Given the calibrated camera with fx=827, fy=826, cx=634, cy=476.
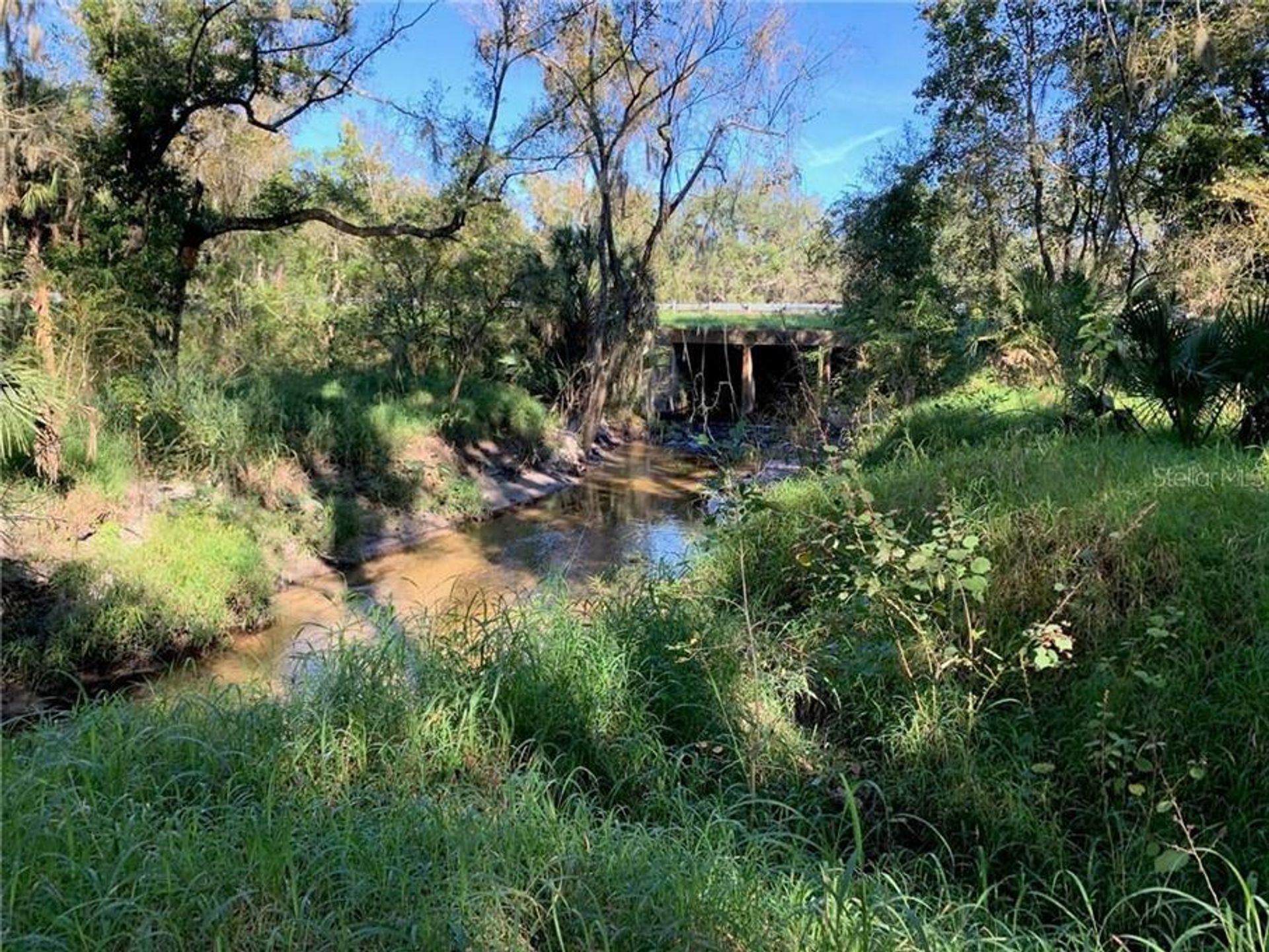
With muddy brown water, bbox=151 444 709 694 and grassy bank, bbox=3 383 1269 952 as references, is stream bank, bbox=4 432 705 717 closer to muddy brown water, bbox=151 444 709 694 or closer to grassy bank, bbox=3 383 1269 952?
muddy brown water, bbox=151 444 709 694

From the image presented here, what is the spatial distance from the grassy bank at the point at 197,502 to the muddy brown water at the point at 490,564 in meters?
0.39

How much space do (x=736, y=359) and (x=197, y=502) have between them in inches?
649

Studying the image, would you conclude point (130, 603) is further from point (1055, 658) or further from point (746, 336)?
point (746, 336)

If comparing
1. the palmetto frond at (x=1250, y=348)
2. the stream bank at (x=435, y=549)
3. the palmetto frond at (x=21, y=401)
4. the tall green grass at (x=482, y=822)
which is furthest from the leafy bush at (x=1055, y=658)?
the palmetto frond at (x=21, y=401)

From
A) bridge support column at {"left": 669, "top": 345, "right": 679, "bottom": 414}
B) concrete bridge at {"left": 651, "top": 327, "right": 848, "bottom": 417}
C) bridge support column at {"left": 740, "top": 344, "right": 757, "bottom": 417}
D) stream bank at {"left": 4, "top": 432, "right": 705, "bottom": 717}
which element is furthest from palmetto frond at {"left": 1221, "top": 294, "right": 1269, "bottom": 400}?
bridge support column at {"left": 669, "top": 345, "right": 679, "bottom": 414}

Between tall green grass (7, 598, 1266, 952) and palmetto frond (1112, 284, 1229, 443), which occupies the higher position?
palmetto frond (1112, 284, 1229, 443)

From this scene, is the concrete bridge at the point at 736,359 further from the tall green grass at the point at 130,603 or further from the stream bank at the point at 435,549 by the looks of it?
the tall green grass at the point at 130,603

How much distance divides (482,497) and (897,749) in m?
8.70

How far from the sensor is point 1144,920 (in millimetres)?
2555

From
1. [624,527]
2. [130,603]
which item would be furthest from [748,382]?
[130,603]

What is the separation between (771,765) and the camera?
326cm

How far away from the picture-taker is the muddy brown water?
558 centimetres

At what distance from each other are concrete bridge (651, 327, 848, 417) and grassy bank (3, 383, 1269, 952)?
10944 mm

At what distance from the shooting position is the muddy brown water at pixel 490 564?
5582 millimetres
